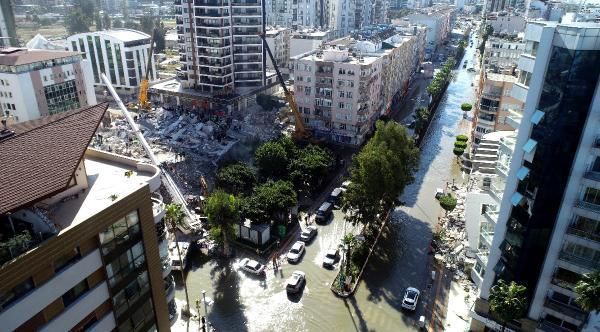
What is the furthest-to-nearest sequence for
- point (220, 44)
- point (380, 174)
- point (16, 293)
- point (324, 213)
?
point (220, 44) < point (324, 213) < point (380, 174) < point (16, 293)

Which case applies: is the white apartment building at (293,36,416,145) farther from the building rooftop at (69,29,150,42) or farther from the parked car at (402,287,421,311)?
the building rooftop at (69,29,150,42)

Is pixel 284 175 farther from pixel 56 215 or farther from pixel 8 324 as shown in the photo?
pixel 8 324

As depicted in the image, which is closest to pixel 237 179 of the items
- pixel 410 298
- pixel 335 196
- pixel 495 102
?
pixel 335 196

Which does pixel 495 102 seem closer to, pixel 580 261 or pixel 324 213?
pixel 324 213

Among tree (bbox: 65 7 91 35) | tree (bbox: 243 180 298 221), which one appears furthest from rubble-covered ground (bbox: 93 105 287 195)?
tree (bbox: 65 7 91 35)

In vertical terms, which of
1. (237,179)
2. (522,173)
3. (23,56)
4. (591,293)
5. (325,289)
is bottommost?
(325,289)

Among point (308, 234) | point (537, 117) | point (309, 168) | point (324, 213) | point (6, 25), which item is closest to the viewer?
point (537, 117)

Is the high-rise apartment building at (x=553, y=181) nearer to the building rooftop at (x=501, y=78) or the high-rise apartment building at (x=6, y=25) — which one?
the building rooftop at (x=501, y=78)

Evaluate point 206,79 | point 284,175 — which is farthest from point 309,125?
point 206,79
